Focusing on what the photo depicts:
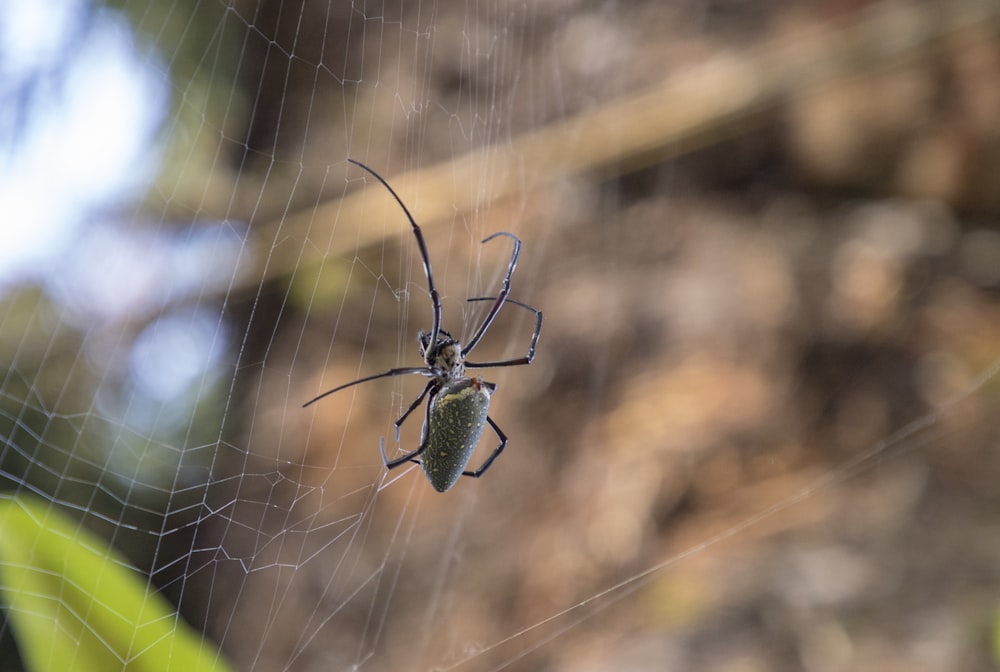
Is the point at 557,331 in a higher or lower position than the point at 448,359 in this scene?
higher

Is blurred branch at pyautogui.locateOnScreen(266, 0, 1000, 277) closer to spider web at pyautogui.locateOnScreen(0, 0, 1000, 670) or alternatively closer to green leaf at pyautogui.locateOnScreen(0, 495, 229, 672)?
spider web at pyautogui.locateOnScreen(0, 0, 1000, 670)

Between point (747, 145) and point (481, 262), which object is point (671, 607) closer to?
point (481, 262)

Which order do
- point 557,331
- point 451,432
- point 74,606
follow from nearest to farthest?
point 74,606 → point 451,432 → point 557,331

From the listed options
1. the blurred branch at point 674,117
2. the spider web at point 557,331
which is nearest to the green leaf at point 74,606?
the spider web at point 557,331

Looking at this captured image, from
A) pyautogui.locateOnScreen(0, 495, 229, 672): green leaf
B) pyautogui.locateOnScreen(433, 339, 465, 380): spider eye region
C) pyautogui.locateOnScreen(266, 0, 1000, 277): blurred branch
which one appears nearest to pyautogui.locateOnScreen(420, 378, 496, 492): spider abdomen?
pyautogui.locateOnScreen(433, 339, 465, 380): spider eye region

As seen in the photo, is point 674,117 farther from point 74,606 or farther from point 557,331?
point 74,606

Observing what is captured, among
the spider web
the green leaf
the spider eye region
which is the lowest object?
the green leaf

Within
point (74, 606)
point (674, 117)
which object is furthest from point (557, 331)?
point (74, 606)
